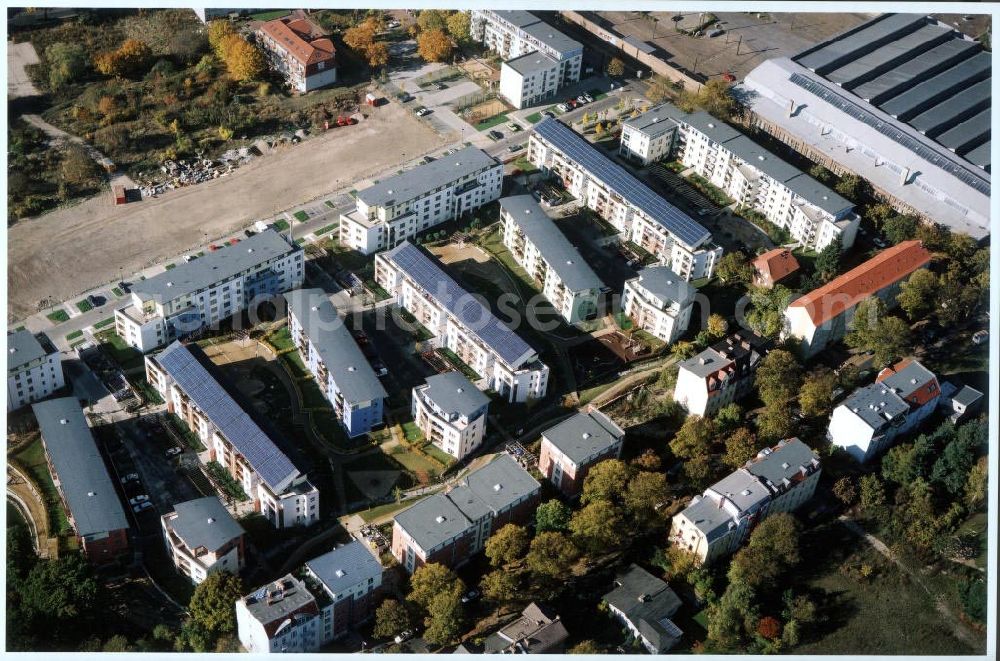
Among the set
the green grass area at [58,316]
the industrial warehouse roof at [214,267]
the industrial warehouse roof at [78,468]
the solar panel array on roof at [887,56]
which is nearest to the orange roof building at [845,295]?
the solar panel array on roof at [887,56]

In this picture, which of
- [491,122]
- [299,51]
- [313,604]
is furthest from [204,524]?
[299,51]

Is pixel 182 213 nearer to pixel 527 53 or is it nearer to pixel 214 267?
pixel 214 267

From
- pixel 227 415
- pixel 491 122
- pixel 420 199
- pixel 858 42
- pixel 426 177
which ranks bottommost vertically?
pixel 227 415

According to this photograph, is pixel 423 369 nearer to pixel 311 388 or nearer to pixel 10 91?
pixel 311 388

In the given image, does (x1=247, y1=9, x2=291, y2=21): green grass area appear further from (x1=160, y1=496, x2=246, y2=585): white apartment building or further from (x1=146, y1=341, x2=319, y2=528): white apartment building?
(x1=160, y1=496, x2=246, y2=585): white apartment building

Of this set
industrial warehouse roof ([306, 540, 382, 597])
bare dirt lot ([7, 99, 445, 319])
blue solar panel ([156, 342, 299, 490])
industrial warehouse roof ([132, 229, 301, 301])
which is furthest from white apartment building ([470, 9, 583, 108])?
industrial warehouse roof ([306, 540, 382, 597])

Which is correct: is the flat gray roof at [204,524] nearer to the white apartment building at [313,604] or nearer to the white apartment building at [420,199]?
the white apartment building at [313,604]

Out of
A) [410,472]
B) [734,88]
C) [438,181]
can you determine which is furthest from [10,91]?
[734,88]
